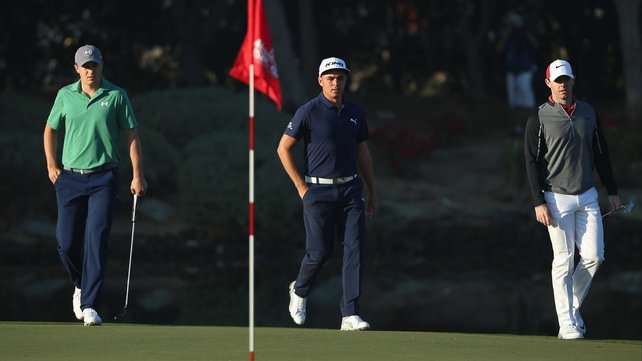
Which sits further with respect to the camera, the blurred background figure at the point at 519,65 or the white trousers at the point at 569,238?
the blurred background figure at the point at 519,65

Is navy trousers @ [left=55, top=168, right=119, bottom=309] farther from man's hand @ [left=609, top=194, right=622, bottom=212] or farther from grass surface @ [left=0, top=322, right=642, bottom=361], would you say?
man's hand @ [left=609, top=194, right=622, bottom=212]

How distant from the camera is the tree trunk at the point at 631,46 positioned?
28.5m

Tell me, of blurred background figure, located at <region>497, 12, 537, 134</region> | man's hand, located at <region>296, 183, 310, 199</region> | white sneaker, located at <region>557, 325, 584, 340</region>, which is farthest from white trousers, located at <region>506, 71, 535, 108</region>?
white sneaker, located at <region>557, 325, 584, 340</region>

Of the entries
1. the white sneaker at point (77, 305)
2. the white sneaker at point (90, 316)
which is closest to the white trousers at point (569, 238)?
the white sneaker at point (90, 316)

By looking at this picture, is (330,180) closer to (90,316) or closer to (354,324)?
(354,324)

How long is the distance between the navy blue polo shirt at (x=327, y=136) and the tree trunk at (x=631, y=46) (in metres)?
16.2

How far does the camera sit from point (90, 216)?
12.9m

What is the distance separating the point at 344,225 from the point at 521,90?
56.3ft

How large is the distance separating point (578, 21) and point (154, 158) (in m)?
10.00

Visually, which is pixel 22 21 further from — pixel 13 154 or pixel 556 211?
pixel 556 211

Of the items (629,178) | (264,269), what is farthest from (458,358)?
(629,178)

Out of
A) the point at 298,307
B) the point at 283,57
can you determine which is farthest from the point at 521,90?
the point at 298,307

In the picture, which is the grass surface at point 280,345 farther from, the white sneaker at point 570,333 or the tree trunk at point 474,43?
the tree trunk at point 474,43

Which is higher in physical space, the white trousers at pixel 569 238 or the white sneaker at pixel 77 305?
the white trousers at pixel 569 238
